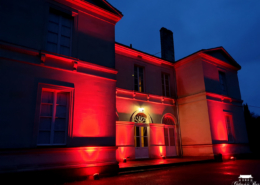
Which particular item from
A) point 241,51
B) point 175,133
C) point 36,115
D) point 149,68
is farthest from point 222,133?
point 241,51

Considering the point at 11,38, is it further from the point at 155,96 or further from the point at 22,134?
the point at 155,96

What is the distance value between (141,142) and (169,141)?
233 centimetres

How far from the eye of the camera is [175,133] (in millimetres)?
12812

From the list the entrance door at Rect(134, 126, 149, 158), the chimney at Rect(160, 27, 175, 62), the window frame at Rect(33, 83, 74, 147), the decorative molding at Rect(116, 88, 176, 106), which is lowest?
the entrance door at Rect(134, 126, 149, 158)

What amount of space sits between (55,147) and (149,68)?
Result: 27.4ft

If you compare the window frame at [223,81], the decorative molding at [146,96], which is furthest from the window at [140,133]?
the window frame at [223,81]

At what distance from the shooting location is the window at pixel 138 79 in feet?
38.9

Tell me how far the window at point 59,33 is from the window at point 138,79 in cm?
549

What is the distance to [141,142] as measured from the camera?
11.1 meters

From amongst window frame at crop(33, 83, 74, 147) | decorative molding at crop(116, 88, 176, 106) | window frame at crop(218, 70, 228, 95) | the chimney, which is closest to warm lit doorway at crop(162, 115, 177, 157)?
decorative molding at crop(116, 88, 176, 106)

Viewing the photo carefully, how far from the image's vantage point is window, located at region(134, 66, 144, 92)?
38.9 ft

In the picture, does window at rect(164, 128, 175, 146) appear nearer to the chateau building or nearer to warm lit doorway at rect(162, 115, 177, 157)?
warm lit doorway at rect(162, 115, 177, 157)

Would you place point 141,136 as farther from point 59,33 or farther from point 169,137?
point 59,33

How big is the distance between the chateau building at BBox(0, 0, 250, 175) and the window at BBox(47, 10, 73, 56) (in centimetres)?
4
